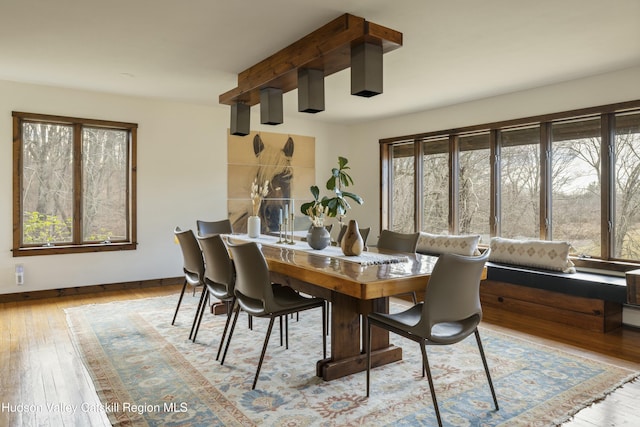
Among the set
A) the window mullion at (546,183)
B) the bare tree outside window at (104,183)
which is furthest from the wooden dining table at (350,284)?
the bare tree outside window at (104,183)

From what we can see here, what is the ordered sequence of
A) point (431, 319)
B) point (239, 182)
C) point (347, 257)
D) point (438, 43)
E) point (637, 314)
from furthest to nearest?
point (239, 182)
point (637, 314)
point (438, 43)
point (347, 257)
point (431, 319)

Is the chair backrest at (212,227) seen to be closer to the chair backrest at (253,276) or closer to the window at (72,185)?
the window at (72,185)

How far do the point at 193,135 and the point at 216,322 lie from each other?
2.89 metres

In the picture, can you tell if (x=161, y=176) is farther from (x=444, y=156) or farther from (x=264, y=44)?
(x=444, y=156)

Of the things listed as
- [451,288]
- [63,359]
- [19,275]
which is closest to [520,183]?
[451,288]

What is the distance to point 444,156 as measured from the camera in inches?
229

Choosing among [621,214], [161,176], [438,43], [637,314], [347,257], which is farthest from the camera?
[161,176]

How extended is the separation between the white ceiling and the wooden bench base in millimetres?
2140

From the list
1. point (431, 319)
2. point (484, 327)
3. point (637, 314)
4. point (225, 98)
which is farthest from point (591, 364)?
point (225, 98)

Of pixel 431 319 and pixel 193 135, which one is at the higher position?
pixel 193 135

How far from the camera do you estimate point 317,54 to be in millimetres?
3000

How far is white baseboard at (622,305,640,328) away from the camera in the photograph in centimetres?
381

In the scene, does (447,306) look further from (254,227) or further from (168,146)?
(168,146)

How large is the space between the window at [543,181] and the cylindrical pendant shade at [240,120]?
2788mm
